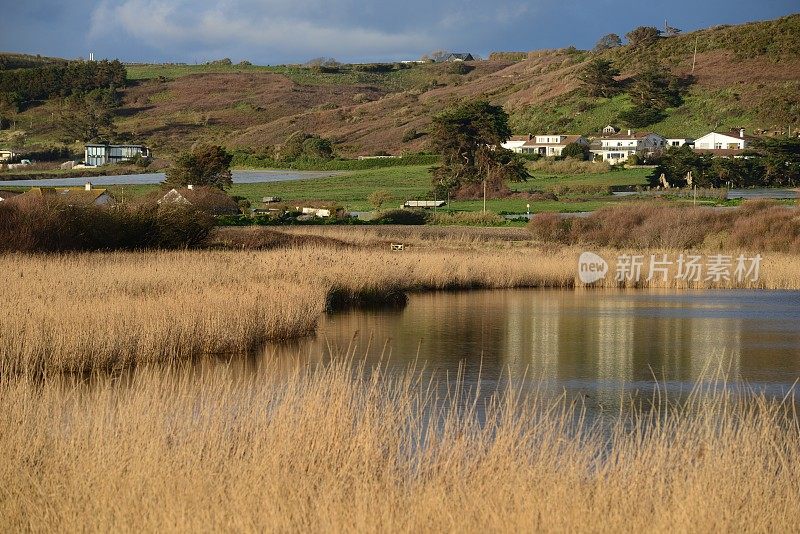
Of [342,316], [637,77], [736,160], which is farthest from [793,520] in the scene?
[637,77]

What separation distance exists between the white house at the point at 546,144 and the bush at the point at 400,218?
43203 millimetres

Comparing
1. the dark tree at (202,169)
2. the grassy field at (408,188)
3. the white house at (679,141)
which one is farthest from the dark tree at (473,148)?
the white house at (679,141)

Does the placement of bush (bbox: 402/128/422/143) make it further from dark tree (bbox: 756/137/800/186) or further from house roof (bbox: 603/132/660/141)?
dark tree (bbox: 756/137/800/186)

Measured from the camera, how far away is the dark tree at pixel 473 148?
260ft

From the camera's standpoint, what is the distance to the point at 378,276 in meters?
29.9

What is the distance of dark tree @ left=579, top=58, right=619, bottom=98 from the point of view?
115 metres

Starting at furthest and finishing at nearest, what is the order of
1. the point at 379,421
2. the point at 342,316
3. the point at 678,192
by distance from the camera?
1. the point at 678,192
2. the point at 342,316
3. the point at 379,421

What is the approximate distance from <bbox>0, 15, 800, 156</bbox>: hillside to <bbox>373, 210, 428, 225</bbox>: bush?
50673mm

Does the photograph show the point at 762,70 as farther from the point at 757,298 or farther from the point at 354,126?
the point at 757,298

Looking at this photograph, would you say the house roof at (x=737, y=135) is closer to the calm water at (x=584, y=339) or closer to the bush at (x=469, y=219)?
the bush at (x=469, y=219)

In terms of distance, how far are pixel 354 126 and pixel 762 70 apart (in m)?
44.9

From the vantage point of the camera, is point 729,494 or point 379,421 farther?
point 379,421

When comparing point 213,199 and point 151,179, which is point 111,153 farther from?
point 213,199

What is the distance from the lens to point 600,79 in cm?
11569
